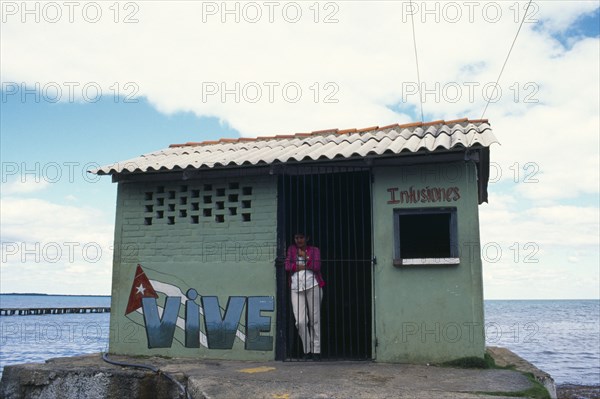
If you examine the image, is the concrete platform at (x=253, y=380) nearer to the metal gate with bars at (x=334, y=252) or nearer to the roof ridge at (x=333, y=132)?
the metal gate with bars at (x=334, y=252)

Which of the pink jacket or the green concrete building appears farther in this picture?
the pink jacket

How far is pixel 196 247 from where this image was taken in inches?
351

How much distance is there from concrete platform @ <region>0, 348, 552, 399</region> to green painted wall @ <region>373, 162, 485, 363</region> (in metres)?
0.36

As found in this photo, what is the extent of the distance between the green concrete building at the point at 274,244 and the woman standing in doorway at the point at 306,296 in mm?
160

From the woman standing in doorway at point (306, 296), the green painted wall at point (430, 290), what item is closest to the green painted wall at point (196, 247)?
the woman standing in doorway at point (306, 296)

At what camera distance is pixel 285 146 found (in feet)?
31.6

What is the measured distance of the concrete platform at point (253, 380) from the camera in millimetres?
5848

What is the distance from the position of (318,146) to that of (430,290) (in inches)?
117

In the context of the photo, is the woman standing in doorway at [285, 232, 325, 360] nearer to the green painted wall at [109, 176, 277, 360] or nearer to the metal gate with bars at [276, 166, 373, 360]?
the metal gate with bars at [276, 166, 373, 360]

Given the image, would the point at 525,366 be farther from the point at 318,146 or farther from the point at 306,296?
the point at 318,146

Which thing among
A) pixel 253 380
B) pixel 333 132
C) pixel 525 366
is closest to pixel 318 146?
pixel 333 132

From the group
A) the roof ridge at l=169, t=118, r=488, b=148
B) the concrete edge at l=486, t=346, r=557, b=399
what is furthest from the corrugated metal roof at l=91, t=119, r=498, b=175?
the concrete edge at l=486, t=346, r=557, b=399

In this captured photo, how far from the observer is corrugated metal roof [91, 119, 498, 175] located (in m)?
7.82

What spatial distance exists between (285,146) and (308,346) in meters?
3.34
